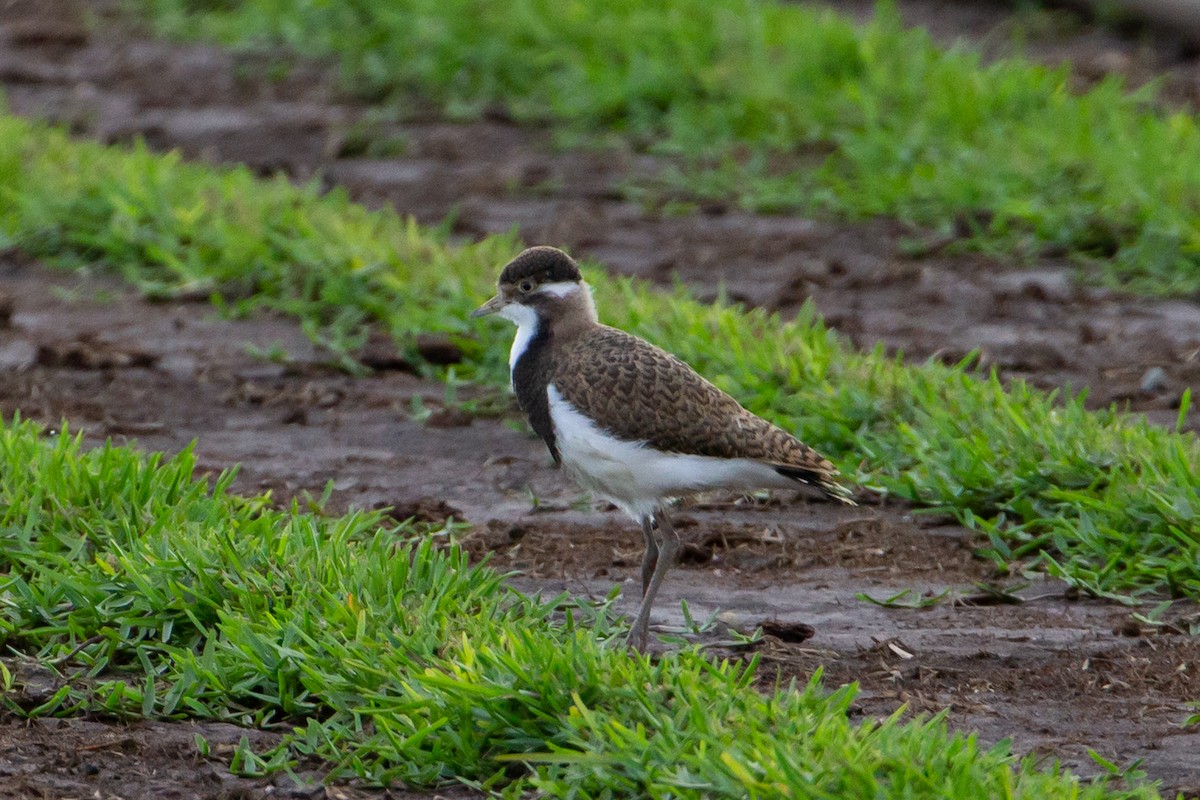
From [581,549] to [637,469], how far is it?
73 cm

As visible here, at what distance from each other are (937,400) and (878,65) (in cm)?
430

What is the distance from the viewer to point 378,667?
4742 mm

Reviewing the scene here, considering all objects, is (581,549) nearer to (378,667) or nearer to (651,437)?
(651,437)

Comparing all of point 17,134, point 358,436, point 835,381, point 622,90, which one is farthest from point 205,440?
point 622,90

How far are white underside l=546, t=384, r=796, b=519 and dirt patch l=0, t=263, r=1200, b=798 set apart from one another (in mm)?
360

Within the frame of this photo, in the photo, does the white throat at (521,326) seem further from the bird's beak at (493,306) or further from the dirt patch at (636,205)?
the dirt patch at (636,205)

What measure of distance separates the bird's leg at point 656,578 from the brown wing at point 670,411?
24 centimetres

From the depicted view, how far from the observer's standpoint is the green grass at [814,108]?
893 centimetres

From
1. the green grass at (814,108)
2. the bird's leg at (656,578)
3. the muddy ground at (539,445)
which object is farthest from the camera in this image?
the green grass at (814,108)

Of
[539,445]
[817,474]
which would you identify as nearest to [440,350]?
[539,445]

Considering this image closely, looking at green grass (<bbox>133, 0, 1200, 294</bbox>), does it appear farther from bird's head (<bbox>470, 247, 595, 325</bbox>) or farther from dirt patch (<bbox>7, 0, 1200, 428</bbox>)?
bird's head (<bbox>470, 247, 595, 325</bbox>)

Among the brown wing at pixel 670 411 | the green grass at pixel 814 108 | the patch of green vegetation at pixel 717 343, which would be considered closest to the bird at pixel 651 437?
the brown wing at pixel 670 411

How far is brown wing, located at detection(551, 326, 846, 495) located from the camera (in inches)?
213

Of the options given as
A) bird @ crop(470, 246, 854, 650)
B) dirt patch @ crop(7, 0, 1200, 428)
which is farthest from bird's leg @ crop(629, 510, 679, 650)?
dirt patch @ crop(7, 0, 1200, 428)
